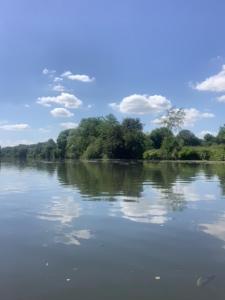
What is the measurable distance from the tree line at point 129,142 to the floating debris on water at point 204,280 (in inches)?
3269

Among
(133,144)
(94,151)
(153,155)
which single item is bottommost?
(153,155)

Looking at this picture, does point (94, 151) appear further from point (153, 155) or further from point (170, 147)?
point (170, 147)

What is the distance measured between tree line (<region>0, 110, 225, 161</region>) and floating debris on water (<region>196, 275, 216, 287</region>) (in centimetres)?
8304

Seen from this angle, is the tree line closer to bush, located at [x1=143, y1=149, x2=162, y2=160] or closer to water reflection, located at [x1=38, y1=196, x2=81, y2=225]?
bush, located at [x1=143, y1=149, x2=162, y2=160]

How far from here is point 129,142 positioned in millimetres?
124375

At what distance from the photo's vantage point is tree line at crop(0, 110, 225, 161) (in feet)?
342

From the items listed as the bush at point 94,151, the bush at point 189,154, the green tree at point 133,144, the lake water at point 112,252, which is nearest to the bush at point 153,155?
the green tree at point 133,144

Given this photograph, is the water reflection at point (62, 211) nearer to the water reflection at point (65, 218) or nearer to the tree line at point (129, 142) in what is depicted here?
the water reflection at point (65, 218)

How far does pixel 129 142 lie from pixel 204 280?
383ft

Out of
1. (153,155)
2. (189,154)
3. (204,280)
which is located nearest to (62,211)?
(204,280)

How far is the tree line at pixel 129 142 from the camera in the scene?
104 m

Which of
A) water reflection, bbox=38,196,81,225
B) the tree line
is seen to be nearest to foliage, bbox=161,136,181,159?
the tree line

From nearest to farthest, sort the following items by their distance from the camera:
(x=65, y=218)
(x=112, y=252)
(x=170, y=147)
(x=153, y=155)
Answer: (x=112, y=252) → (x=65, y=218) → (x=170, y=147) → (x=153, y=155)

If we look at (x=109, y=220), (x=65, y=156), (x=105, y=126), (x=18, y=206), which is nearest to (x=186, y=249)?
(x=109, y=220)
